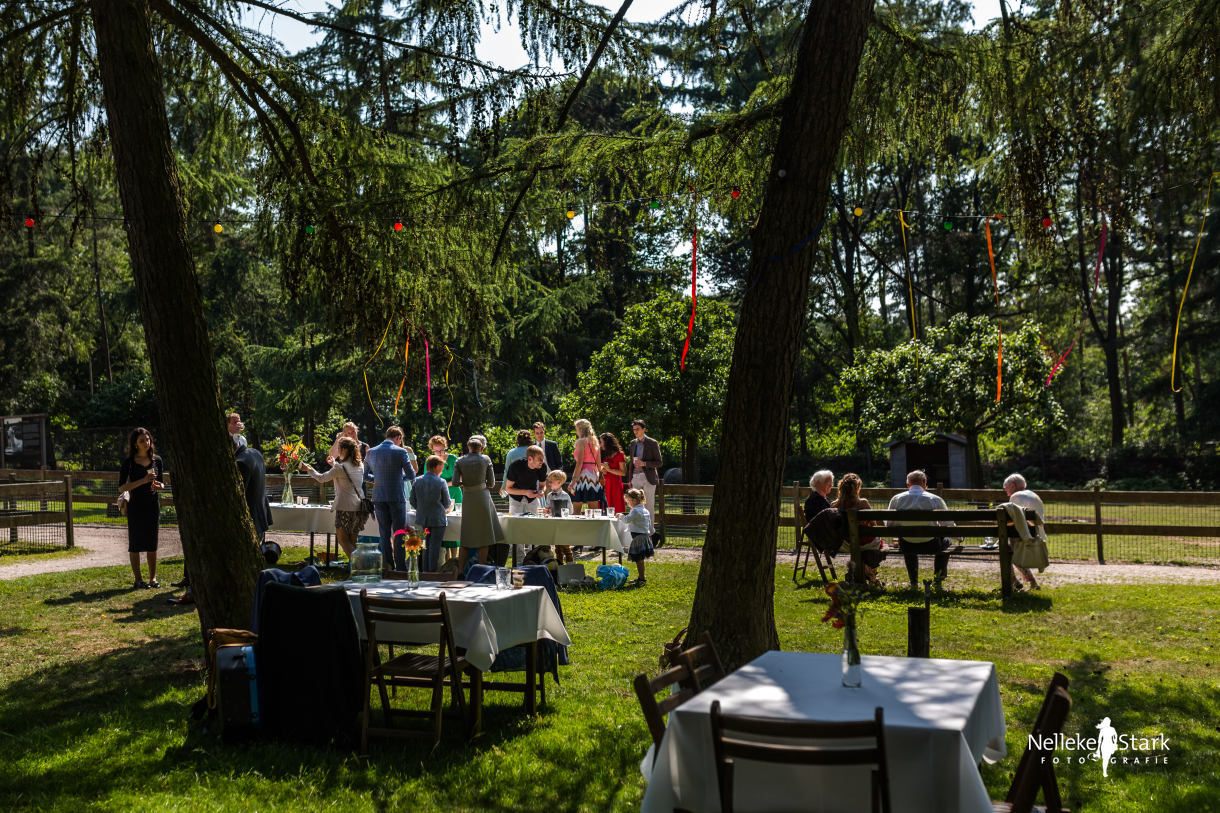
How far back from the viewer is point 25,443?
23.5m

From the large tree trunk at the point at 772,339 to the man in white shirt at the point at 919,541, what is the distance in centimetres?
513

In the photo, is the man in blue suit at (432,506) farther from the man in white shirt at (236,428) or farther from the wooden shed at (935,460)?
the wooden shed at (935,460)

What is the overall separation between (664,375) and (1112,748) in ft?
69.0

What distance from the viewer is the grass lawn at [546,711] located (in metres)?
4.95

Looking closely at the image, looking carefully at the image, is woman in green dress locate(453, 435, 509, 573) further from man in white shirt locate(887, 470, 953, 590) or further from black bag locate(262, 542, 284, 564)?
man in white shirt locate(887, 470, 953, 590)

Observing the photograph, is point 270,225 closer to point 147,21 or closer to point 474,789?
point 147,21

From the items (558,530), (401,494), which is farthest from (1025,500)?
(401,494)

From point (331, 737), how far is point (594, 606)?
4772mm

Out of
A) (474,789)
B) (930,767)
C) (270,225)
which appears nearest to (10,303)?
(270,225)

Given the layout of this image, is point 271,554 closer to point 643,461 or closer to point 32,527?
point 643,461

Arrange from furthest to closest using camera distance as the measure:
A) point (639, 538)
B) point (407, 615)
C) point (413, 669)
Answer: point (639, 538) → point (413, 669) → point (407, 615)

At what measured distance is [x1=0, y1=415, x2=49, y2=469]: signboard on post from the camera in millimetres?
23127

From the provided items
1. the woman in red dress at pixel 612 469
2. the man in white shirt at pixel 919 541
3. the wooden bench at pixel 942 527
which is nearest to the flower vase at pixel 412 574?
the wooden bench at pixel 942 527

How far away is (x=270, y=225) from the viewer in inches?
354
